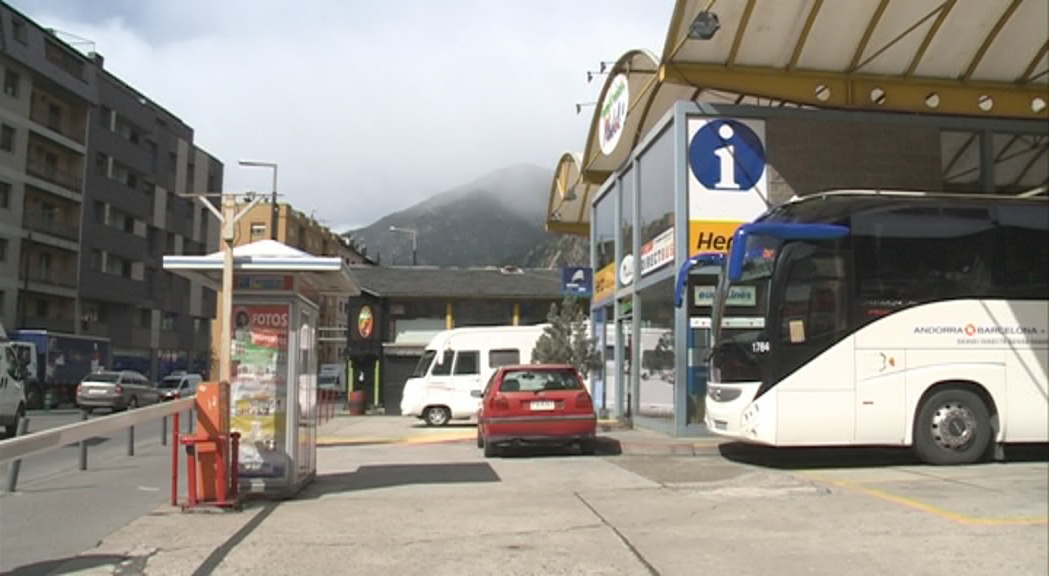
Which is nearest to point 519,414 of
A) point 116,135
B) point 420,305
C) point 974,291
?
point 974,291

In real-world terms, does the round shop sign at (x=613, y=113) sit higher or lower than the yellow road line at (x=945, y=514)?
higher

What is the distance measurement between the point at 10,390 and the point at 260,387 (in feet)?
41.8

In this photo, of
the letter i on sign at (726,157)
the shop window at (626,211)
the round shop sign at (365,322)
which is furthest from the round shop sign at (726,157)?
the round shop sign at (365,322)

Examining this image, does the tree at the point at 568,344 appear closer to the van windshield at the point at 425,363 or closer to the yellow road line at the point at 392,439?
the van windshield at the point at 425,363

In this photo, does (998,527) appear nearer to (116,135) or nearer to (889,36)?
(889,36)

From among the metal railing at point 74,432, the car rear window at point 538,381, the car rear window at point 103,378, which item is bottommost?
the car rear window at point 103,378

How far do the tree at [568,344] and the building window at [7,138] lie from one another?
39.7 m

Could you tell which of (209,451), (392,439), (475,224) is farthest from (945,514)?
(475,224)

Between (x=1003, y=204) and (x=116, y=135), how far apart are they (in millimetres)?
60973

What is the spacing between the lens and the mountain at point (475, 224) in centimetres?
15500

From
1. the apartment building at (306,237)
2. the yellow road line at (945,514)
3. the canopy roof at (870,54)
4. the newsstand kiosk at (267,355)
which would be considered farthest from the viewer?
the apartment building at (306,237)

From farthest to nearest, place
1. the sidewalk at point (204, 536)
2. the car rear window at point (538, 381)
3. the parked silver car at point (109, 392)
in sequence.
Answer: the parked silver car at point (109, 392)
the car rear window at point (538, 381)
the sidewalk at point (204, 536)

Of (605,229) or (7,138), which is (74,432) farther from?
(7,138)

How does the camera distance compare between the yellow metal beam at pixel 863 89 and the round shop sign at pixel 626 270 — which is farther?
the round shop sign at pixel 626 270
